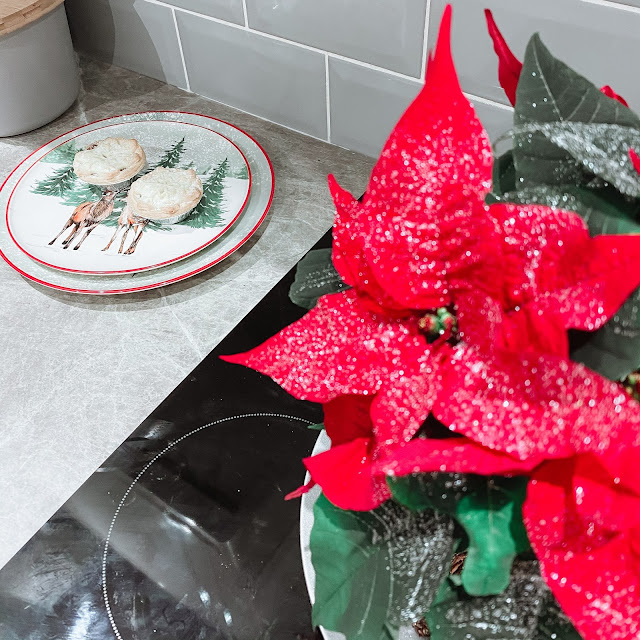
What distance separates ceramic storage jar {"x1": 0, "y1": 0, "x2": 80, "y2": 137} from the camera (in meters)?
0.67

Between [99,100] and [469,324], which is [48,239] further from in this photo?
[469,324]

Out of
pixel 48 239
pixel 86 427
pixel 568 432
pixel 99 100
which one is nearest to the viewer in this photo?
pixel 568 432

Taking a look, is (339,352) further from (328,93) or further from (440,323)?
(328,93)

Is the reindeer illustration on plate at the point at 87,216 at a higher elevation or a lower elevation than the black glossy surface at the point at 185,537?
higher

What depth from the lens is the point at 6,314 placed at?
0.57m

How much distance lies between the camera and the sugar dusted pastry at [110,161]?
2.10ft

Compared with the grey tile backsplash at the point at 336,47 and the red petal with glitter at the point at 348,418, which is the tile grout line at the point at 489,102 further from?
the red petal with glitter at the point at 348,418

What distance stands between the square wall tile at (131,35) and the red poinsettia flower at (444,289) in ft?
2.23

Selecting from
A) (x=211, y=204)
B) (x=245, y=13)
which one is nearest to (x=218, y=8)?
(x=245, y=13)

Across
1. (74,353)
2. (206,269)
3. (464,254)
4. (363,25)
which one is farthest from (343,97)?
(464,254)

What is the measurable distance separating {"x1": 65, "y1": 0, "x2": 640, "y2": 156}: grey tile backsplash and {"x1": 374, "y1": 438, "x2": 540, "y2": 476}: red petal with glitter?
1.49ft

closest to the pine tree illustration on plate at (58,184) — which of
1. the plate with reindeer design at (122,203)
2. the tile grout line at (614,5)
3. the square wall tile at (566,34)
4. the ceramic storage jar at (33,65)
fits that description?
the plate with reindeer design at (122,203)

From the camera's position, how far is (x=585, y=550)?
182mm

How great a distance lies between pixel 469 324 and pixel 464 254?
0.02m
